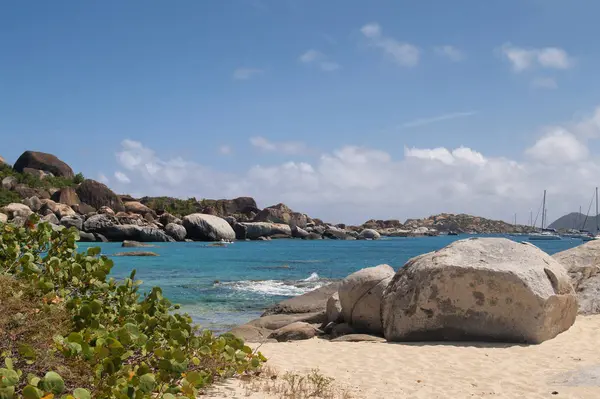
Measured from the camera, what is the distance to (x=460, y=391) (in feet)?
22.9

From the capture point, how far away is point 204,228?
74.0m

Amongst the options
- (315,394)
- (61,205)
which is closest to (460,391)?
(315,394)

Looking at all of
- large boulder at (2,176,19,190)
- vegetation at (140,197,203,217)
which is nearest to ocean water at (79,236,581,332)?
large boulder at (2,176,19,190)

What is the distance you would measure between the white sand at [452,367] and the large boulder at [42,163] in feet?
289

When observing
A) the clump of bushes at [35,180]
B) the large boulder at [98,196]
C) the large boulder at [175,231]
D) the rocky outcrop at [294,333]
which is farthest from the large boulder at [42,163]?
the rocky outcrop at [294,333]

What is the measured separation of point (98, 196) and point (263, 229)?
27.1 m

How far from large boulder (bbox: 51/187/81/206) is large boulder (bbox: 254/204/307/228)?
33.1m

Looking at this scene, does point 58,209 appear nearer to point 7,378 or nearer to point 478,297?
point 478,297

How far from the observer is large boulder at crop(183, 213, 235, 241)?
241 feet

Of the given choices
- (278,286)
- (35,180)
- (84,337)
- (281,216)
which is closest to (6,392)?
(84,337)

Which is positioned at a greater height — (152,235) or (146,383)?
(146,383)

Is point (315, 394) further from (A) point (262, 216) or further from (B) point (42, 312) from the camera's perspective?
(A) point (262, 216)

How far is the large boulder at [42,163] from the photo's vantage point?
88.2 m

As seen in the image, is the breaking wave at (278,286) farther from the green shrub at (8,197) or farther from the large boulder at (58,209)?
the green shrub at (8,197)
